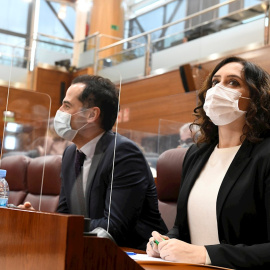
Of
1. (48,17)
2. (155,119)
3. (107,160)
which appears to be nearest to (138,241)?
(107,160)

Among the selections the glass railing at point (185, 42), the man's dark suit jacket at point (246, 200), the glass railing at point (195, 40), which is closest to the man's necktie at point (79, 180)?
the man's dark suit jacket at point (246, 200)

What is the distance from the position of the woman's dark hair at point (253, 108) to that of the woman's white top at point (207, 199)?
0.31 feet

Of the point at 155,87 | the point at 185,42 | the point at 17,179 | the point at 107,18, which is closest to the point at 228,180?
the point at 17,179

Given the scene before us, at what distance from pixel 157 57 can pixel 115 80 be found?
5.55 meters

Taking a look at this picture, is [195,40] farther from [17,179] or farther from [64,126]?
[64,126]

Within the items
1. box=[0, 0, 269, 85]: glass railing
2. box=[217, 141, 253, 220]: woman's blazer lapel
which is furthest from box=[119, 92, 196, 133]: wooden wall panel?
box=[217, 141, 253, 220]: woman's blazer lapel

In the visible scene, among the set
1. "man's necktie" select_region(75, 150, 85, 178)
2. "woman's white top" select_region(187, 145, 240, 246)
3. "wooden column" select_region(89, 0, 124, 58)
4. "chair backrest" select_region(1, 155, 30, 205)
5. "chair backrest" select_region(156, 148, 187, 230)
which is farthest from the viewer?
"wooden column" select_region(89, 0, 124, 58)

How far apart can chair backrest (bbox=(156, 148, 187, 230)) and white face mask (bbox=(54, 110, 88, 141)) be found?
2.30ft

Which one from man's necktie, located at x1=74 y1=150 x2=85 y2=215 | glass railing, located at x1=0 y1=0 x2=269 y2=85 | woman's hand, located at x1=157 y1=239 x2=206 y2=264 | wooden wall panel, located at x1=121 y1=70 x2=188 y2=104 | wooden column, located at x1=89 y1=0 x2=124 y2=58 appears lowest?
woman's hand, located at x1=157 y1=239 x2=206 y2=264

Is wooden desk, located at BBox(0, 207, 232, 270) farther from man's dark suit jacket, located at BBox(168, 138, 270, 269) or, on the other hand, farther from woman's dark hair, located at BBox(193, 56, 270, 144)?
woman's dark hair, located at BBox(193, 56, 270, 144)

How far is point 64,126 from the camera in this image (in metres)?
1.37

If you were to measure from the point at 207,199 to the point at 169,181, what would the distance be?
46 cm

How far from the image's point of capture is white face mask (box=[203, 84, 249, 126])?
1.68m

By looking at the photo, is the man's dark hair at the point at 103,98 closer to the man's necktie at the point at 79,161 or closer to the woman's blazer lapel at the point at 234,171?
the man's necktie at the point at 79,161
